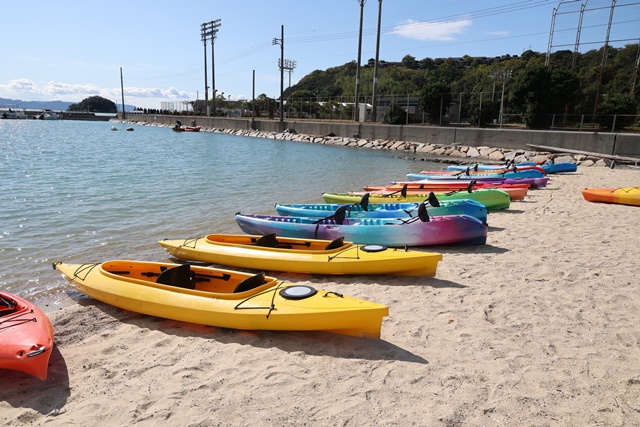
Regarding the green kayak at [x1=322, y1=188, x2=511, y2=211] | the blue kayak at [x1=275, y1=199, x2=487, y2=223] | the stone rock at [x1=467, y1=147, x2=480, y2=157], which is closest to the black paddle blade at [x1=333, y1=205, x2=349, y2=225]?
A: the blue kayak at [x1=275, y1=199, x2=487, y2=223]

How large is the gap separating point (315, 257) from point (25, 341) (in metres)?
3.31

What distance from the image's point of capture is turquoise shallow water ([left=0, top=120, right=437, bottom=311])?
727 centimetres

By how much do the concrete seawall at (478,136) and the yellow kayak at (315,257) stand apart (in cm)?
2138

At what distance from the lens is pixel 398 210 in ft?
26.2

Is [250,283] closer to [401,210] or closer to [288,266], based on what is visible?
[288,266]

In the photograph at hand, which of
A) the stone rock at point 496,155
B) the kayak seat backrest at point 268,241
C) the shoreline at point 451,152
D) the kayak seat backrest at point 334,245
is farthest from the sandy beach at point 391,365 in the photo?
the stone rock at point 496,155

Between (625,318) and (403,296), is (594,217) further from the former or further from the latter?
(403,296)

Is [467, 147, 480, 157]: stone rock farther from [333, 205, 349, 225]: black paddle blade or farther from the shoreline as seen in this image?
[333, 205, 349, 225]: black paddle blade

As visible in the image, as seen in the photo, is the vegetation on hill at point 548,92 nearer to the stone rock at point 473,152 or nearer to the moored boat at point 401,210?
the stone rock at point 473,152

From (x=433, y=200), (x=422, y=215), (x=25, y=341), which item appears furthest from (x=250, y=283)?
(x=433, y=200)

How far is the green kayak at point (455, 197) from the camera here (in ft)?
31.4

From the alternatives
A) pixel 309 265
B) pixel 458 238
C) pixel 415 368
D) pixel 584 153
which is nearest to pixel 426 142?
pixel 584 153

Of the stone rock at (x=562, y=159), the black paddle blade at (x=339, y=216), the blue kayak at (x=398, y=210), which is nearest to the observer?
the black paddle blade at (x=339, y=216)

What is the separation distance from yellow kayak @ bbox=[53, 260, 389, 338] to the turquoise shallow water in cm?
96
